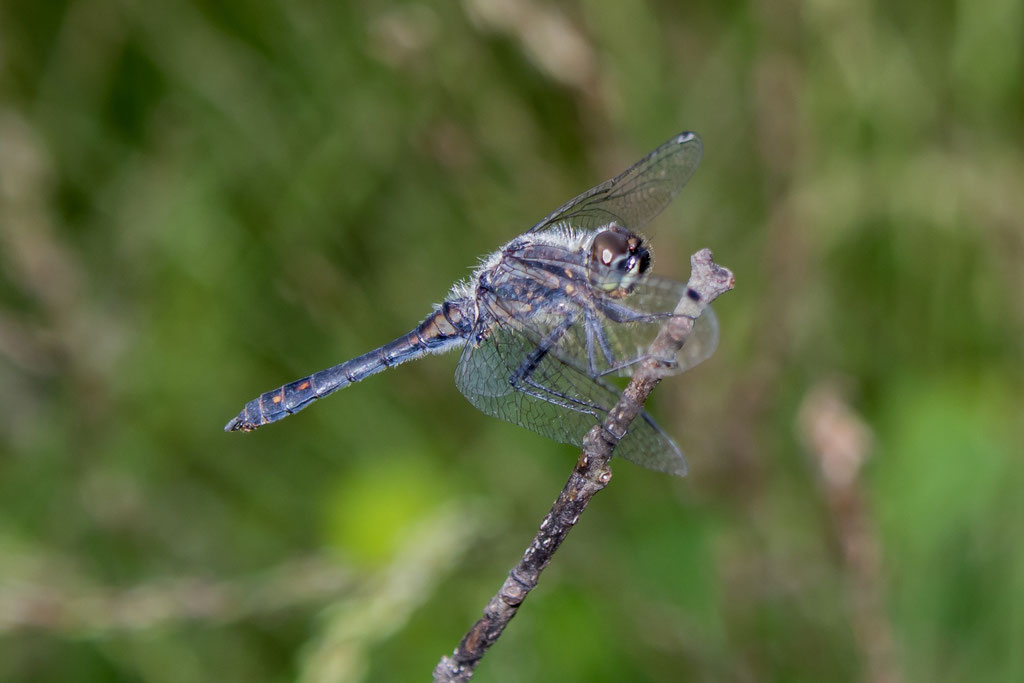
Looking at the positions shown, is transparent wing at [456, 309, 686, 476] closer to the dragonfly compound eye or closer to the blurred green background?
the dragonfly compound eye

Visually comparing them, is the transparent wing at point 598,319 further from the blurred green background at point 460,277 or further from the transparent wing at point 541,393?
the blurred green background at point 460,277

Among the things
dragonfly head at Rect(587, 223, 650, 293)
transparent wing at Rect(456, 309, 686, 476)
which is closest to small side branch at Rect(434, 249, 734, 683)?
transparent wing at Rect(456, 309, 686, 476)

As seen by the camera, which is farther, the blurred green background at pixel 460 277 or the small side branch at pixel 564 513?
the blurred green background at pixel 460 277

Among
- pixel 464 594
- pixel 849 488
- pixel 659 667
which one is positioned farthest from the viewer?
pixel 464 594

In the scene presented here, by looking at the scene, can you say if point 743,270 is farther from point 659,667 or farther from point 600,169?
point 659,667

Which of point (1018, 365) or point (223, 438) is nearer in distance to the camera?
point (1018, 365)

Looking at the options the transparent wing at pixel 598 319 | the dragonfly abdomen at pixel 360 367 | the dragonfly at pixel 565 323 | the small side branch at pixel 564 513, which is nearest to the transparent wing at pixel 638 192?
the dragonfly at pixel 565 323

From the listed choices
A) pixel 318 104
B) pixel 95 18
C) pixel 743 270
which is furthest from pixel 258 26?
pixel 743 270
